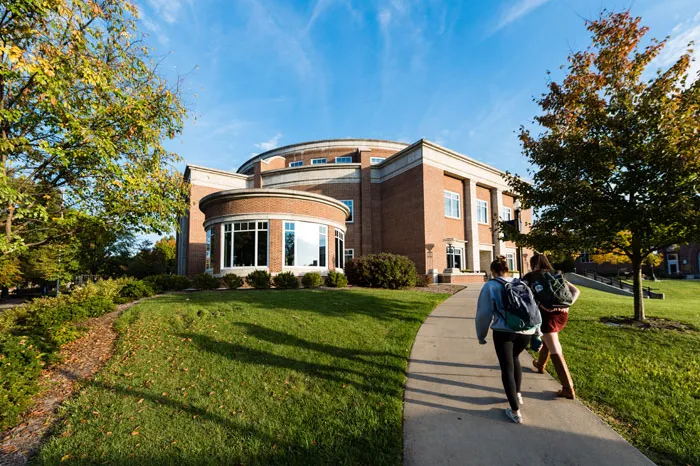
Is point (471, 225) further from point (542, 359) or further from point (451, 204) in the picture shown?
point (542, 359)

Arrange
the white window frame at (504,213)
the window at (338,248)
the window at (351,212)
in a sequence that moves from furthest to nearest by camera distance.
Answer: the white window frame at (504,213)
the window at (351,212)
the window at (338,248)

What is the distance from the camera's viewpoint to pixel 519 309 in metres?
3.70

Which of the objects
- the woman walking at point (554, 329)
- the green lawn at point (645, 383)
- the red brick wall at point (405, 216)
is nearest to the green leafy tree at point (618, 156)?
the green lawn at point (645, 383)

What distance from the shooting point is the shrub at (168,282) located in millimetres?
14533

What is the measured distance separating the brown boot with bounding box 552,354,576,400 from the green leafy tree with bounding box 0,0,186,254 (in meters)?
8.93

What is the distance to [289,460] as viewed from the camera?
10.2 ft

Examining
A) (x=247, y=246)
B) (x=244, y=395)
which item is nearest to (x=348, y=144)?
(x=247, y=246)

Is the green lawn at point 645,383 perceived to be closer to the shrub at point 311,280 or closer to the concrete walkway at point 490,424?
the concrete walkway at point 490,424

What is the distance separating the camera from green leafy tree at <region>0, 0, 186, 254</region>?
6.18m

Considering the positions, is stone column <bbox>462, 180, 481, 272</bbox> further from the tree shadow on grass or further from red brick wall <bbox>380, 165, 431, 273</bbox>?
the tree shadow on grass

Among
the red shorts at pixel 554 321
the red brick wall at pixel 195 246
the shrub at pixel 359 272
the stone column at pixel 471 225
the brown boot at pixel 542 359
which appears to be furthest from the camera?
the red brick wall at pixel 195 246

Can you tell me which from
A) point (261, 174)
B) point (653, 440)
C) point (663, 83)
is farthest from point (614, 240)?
point (261, 174)

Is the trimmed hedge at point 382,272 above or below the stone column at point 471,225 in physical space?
below

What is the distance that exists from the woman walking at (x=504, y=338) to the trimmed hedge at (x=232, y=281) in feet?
44.2
